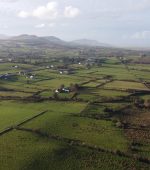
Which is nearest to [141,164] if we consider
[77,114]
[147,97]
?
[77,114]

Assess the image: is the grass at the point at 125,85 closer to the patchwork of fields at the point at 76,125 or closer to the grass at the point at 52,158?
the patchwork of fields at the point at 76,125

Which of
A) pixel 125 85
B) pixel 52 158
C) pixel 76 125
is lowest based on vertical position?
pixel 52 158

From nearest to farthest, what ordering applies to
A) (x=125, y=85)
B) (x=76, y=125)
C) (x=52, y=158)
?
(x=52, y=158)
(x=76, y=125)
(x=125, y=85)

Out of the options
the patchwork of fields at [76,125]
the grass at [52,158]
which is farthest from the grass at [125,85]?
the grass at [52,158]

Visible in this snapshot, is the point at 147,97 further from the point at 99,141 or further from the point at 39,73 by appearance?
the point at 39,73

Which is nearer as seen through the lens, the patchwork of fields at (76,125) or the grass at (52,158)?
the grass at (52,158)

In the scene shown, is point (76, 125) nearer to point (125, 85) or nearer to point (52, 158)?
point (52, 158)

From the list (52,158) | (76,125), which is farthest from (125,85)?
(52,158)

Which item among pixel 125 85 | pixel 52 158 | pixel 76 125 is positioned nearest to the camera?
pixel 52 158

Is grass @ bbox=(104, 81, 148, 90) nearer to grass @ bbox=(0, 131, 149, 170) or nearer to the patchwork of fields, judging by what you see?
the patchwork of fields
